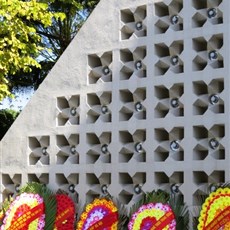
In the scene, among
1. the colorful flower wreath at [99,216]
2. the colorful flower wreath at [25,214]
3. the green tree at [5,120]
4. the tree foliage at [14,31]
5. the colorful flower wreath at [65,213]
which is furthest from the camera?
the green tree at [5,120]

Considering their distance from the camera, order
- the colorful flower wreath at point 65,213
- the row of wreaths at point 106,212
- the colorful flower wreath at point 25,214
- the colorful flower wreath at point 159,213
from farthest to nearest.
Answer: the colorful flower wreath at point 25,214, the colorful flower wreath at point 65,213, the colorful flower wreath at point 159,213, the row of wreaths at point 106,212

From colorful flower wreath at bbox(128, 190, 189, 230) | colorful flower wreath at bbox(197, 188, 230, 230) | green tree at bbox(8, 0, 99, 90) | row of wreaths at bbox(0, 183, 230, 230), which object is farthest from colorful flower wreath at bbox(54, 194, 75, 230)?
green tree at bbox(8, 0, 99, 90)

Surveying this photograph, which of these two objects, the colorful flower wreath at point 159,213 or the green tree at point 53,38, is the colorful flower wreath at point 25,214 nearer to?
the colorful flower wreath at point 159,213

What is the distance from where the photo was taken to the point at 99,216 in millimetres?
9039

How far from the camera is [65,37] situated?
17.8 m

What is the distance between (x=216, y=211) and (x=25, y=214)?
293 centimetres

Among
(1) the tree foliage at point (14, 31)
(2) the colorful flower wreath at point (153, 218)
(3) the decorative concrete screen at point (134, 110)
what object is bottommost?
(2) the colorful flower wreath at point (153, 218)

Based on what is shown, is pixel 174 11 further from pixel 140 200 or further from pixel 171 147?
pixel 140 200

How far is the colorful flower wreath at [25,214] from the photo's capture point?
9.52 m

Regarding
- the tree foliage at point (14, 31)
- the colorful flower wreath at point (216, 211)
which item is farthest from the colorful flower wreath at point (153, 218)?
the tree foliage at point (14, 31)

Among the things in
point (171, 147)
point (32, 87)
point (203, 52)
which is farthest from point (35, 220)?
point (32, 87)

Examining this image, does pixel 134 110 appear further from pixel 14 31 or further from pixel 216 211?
pixel 14 31

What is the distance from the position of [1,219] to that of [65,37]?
8.61 m

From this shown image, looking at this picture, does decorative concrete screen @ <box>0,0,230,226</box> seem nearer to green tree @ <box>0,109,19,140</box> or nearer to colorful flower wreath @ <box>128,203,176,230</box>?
colorful flower wreath @ <box>128,203,176,230</box>
